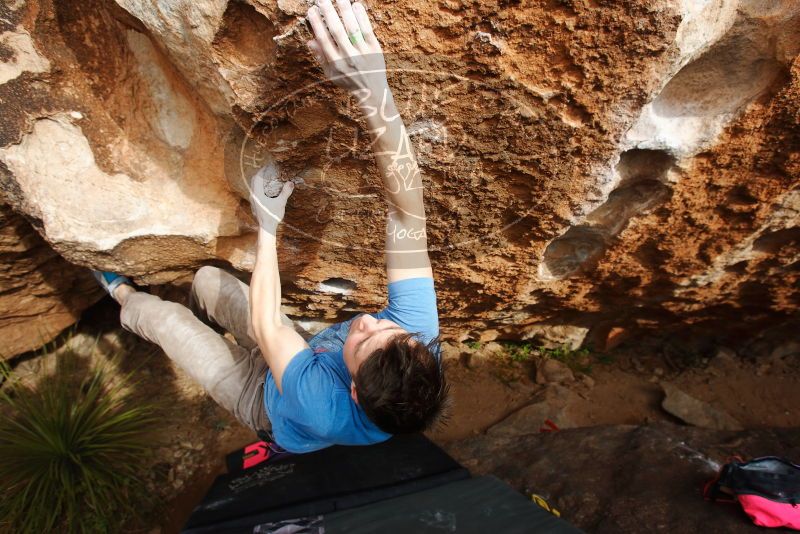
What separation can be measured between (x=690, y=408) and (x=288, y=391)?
3.21 metres

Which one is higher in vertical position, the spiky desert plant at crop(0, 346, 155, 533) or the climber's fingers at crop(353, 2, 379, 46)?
the climber's fingers at crop(353, 2, 379, 46)

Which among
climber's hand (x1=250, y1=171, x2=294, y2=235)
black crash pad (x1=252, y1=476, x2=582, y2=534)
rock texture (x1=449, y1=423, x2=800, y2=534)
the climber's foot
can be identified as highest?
climber's hand (x1=250, y1=171, x2=294, y2=235)

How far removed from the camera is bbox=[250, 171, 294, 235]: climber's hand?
1654 mm

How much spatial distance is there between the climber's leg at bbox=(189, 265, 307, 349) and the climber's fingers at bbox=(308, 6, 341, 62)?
3.80 ft

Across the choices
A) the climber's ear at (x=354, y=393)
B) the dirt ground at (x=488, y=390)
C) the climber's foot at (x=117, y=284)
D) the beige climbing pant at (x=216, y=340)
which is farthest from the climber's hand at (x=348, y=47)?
the dirt ground at (x=488, y=390)

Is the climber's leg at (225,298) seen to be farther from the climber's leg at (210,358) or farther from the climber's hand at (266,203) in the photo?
the climber's hand at (266,203)

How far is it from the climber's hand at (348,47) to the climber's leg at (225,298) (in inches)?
43.7

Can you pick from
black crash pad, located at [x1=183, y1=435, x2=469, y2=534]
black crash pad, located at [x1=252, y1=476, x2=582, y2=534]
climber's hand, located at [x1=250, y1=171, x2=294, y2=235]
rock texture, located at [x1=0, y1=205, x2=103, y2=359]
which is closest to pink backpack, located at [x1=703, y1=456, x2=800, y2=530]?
black crash pad, located at [x1=252, y1=476, x2=582, y2=534]

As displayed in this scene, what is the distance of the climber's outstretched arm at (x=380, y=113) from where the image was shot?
3.82ft

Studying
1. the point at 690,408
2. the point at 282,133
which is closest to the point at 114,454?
the point at 282,133

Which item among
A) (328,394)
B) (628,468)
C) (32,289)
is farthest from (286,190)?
(628,468)

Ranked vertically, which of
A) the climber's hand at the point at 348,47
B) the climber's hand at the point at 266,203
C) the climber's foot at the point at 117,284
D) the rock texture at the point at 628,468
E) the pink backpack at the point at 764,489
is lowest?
the rock texture at the point at 628,468

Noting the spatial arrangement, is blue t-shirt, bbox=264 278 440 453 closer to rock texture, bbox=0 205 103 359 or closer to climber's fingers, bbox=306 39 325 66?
climber's fingers, bbox=306 39 325 66

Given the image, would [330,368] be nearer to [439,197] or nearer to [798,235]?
[439,197]
